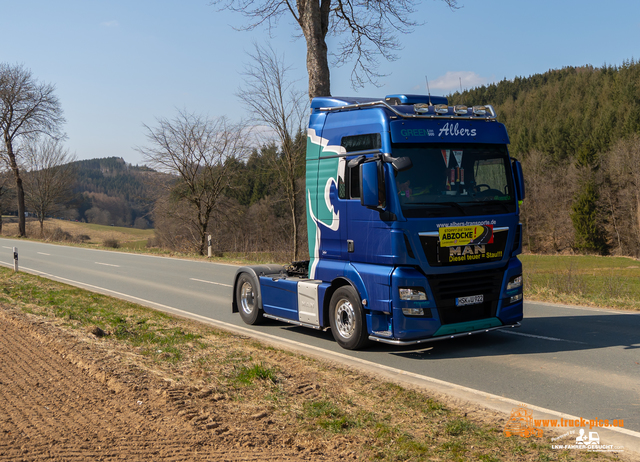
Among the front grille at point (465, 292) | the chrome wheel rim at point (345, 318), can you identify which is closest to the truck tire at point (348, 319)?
the chrome wheel rim at point (345, 318)

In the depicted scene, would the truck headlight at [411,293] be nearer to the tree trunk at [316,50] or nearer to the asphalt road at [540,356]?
the asphalt road at [540,356]

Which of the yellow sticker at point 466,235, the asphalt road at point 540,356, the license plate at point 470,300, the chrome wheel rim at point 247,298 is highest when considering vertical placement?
the yellow sticker at point 466,235

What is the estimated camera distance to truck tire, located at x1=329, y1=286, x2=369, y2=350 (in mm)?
7277

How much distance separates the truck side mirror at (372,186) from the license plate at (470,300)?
1.67 meters

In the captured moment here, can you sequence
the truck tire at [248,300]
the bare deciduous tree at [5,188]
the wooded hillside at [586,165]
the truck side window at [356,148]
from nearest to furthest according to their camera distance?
the truck side window at [356,148], the truck tire at [248,300], the bare deciduous tree at [5,188], the wooded hillside at [586,165]

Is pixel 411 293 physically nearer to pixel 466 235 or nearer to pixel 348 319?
pixel 466 235

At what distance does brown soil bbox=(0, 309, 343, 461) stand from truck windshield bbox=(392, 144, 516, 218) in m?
3.52

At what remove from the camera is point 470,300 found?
718 centimetres

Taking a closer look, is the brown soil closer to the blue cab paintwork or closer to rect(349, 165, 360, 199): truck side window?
the blue cab paintwork

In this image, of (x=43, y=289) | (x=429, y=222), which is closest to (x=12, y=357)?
(x=429, y=222)

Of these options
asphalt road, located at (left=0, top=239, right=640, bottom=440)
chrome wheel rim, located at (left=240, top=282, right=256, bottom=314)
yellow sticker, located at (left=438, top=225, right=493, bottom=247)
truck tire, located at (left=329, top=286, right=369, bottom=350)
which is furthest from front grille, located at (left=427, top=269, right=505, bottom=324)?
chrome wheel rim, located at (left=240, top=282, right=256, bottom=314)

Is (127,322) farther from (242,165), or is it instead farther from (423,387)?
(242,165)

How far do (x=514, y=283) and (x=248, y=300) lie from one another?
16.3 feet

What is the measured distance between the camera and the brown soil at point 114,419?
389 centimetres
